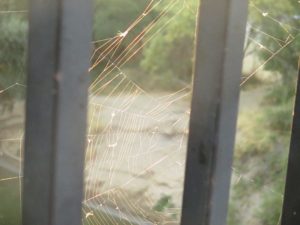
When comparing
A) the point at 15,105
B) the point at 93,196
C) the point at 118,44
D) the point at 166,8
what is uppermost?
the point at 166,8

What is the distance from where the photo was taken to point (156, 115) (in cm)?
280

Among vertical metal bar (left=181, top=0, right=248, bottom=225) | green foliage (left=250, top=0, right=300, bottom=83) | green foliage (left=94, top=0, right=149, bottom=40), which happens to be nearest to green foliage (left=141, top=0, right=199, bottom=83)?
green foliage (left=94, top=0, right=149, bottom=40)

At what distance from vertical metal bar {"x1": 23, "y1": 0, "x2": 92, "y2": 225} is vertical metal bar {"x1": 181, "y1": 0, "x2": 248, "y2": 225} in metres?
0.14

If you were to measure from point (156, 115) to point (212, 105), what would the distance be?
230 centimetres

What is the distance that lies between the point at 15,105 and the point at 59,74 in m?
2.25

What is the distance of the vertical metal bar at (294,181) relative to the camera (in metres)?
0.66

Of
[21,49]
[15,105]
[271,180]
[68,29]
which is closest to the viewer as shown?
[68,29]

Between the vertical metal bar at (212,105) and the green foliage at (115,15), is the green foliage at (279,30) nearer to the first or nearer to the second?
the green foliage at (115,15)

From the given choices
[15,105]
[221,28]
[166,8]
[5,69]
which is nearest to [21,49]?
[5,69]

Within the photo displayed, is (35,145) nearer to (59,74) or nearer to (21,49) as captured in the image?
(59,74)

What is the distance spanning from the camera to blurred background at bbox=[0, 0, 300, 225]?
2498 millimetres

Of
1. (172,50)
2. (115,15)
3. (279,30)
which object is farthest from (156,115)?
(279,30)

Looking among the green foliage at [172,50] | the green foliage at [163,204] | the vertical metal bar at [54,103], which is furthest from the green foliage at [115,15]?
the vertical metal bar at [54,103]

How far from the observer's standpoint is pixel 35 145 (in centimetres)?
39
